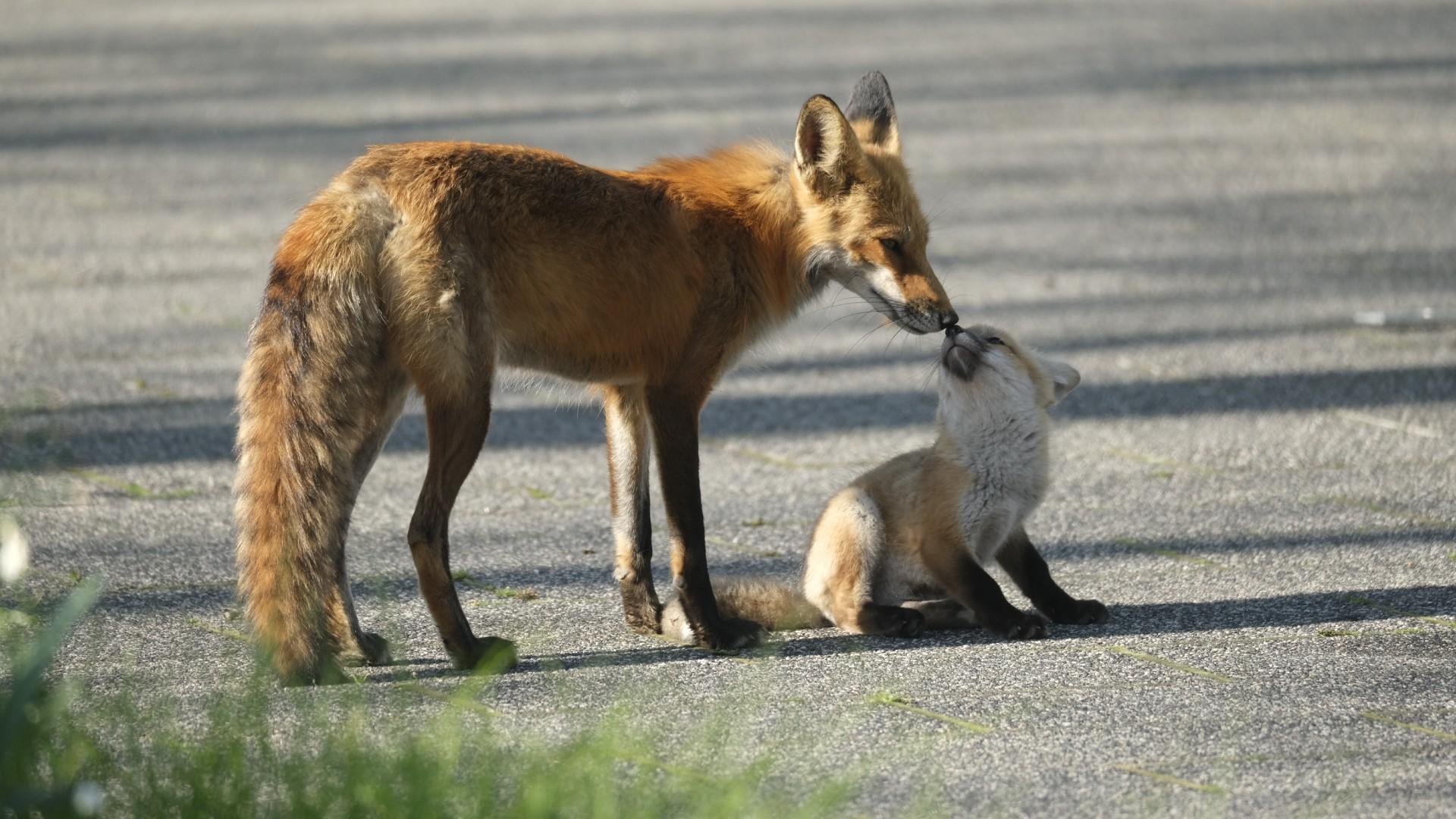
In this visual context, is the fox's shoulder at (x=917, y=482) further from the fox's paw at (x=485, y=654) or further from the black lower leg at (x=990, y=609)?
the fox's paw at (x=485, y=654)

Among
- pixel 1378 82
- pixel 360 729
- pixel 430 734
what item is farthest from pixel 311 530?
pixel 1378 82

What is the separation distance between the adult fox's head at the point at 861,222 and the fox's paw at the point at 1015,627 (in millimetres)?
822

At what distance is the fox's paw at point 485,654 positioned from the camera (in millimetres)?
4461

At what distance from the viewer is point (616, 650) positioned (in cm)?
479

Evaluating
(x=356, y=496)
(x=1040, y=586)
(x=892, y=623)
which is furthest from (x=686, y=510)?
(x=1040, y=586)

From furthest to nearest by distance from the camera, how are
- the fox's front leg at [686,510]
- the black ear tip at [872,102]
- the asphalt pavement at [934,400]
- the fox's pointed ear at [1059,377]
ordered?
the black ear tip at [872,102], the fox's pointed ear at [1059,377], the fox's front leg at [686,510], the asphalt pavement at [934,400]

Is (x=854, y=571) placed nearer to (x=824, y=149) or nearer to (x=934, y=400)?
(x=824, y=149)

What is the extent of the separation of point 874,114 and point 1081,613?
1.74 meters

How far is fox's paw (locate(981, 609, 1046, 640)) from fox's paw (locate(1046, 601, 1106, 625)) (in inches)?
4.8

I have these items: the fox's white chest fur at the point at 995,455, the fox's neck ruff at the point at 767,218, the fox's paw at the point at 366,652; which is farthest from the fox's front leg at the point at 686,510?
the fox's paw at the point at 366,652

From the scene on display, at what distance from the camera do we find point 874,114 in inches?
220

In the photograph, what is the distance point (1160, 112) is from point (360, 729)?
36.1 ft

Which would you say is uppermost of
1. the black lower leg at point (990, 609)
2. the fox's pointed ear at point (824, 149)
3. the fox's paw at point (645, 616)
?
the fox's pointed ear at point (824, 149)

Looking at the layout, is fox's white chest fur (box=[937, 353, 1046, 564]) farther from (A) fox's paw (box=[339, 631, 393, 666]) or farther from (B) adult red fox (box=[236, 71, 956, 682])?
(A) fox's paw (box=[339, 631, 393, 666])
